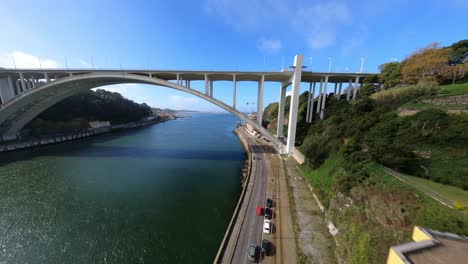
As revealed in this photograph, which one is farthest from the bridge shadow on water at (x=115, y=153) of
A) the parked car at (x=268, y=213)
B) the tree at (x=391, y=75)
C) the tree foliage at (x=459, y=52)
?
the tree foliage at (x=459, y=52)

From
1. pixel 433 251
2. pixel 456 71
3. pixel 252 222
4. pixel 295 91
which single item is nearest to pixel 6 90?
pixel 252 222

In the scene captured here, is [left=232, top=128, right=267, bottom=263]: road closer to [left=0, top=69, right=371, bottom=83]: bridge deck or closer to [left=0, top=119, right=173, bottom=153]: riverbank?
[left=0, top=69, right=371, bottom=83]: bridge deck

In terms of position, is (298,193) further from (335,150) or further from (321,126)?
(321,126)

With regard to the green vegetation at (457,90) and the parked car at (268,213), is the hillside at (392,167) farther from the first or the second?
the parked car at (268,213)

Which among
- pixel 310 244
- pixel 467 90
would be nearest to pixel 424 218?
pixel 310 244

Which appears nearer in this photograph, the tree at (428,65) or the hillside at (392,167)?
the hillside at (392,167)

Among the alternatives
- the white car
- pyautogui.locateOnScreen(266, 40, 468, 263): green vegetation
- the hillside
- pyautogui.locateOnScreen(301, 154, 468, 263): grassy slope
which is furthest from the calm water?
pyautogui.locateOnScreen(266, 40, 468, 263): green vegetation
